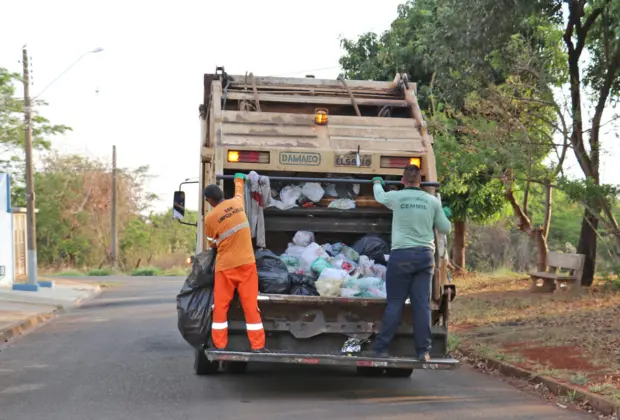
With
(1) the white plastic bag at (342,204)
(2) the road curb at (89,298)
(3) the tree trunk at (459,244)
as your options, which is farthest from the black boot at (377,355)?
(3) the tree trunk at (459,244)

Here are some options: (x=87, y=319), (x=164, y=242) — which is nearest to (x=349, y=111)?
(x=87, y=319)

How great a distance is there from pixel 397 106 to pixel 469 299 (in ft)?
25.7

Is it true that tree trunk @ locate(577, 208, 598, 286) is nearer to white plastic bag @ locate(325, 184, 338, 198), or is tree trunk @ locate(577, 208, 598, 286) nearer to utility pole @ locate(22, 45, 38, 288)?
white plastic bag @ locate(325, 184, 338, 198)

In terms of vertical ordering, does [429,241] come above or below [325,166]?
below

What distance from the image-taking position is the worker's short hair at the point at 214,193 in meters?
7.84

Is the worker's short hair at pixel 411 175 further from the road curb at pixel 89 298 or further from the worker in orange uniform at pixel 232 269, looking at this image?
the road curb at pixel 89 298

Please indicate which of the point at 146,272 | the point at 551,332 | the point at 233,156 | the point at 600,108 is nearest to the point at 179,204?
the point at 233,156

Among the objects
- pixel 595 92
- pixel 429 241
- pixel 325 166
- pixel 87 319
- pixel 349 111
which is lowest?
pixel 87 319

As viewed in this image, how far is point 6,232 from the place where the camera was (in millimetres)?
27984

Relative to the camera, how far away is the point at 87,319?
1647cm

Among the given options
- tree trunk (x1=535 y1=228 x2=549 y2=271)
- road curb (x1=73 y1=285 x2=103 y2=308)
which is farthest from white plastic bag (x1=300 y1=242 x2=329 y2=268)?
road curb (x1=73 y1=285 x2=103 y2=308)

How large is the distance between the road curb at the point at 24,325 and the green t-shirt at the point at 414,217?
758 centimetres

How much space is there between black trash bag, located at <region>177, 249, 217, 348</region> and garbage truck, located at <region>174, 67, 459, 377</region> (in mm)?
171

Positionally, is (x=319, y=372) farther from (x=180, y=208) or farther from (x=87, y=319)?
(x=87, y=319)
